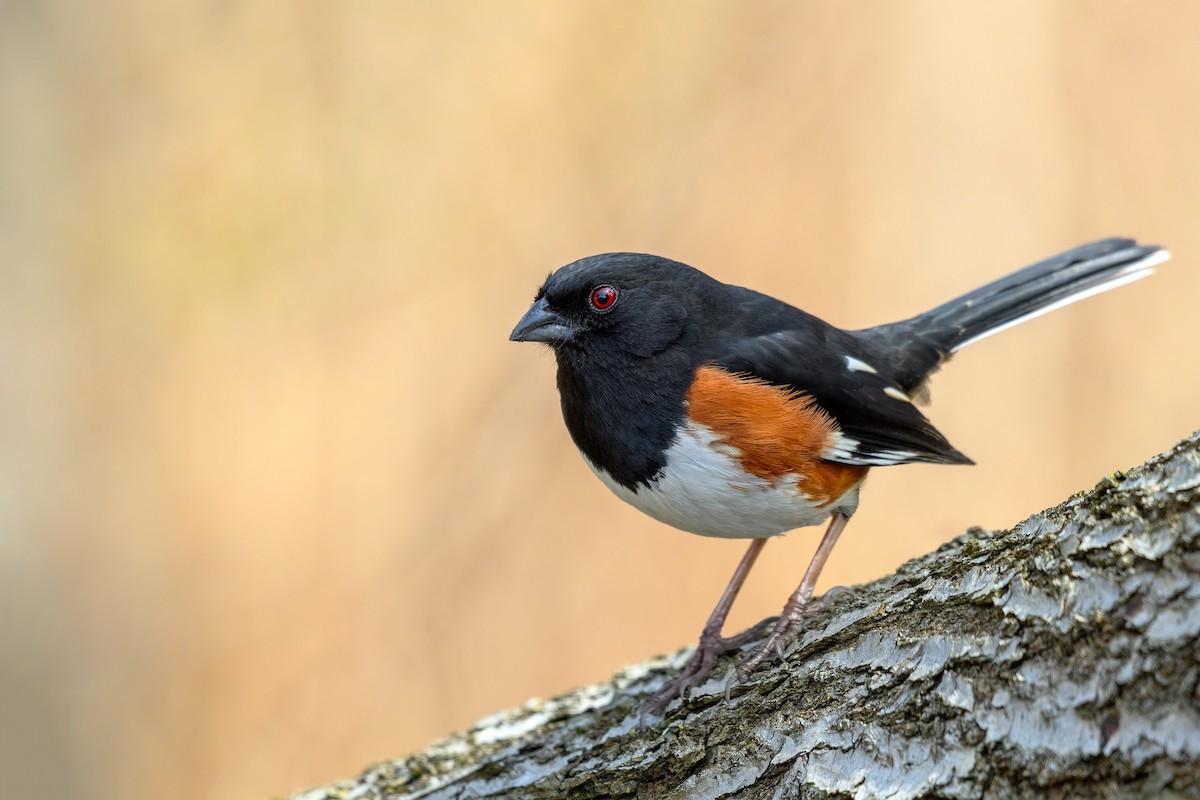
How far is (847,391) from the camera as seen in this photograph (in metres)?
3.00

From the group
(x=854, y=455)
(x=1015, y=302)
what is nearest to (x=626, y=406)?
(x=854, y=455)

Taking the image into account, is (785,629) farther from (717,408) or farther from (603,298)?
(603,298)

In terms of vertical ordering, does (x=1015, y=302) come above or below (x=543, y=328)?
below

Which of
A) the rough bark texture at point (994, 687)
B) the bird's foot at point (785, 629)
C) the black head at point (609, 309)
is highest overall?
the black head at point (609, 309)

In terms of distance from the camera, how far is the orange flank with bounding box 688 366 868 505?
2.73 meters

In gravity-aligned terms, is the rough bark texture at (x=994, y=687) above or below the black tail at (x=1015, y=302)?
below

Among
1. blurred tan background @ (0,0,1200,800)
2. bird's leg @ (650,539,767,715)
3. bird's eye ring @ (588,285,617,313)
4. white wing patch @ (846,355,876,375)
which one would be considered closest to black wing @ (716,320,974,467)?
white wing patch @ (846,355,876,375)

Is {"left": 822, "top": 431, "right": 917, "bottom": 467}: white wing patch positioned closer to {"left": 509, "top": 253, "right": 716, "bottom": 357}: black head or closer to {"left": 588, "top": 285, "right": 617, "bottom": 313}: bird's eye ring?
{"left": 509, "top": 253, "right": 716, "bottom": 357}: black head

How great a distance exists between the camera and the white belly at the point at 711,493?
106 inches

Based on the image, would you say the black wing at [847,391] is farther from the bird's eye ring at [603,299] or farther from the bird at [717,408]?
the bird's eye ring at [603,299]

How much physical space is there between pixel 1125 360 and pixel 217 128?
4.55 metres

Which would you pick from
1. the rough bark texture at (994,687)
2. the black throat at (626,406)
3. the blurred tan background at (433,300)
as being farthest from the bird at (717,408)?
the blurred tan background at (433,300)

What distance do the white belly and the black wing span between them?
217mm

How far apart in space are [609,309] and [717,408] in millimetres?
441
